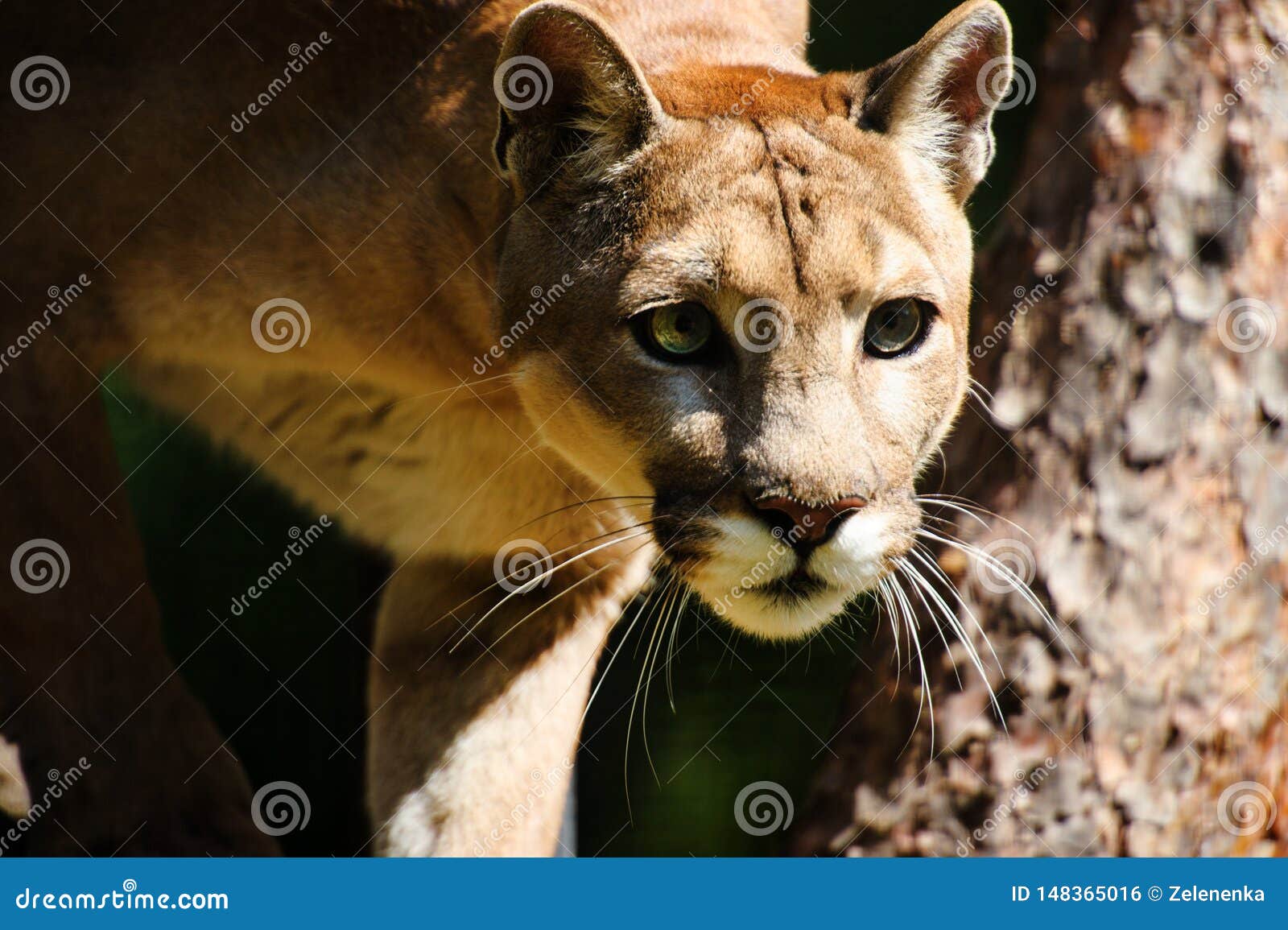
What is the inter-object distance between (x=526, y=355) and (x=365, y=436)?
980 millimetres

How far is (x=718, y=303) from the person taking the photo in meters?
2.74
